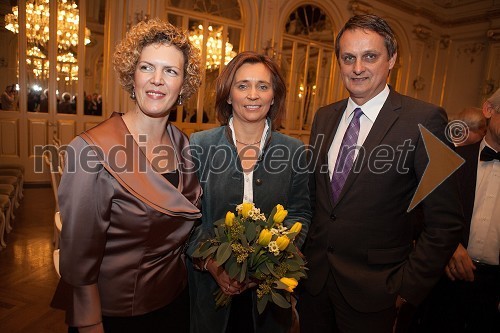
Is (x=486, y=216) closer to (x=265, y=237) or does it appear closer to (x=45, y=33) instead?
(x=265, y=237)

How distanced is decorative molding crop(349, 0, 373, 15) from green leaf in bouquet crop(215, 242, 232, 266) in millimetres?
9599

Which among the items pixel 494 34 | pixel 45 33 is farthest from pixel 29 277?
pixel 494 34

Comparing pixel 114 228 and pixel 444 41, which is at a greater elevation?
pixel 444 41

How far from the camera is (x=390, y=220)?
1.56 m

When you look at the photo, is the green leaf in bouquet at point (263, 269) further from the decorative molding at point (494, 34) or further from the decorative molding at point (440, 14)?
the decorative molding at point (494, 34)

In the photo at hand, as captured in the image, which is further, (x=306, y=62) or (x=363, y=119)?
(x=306, y=62)

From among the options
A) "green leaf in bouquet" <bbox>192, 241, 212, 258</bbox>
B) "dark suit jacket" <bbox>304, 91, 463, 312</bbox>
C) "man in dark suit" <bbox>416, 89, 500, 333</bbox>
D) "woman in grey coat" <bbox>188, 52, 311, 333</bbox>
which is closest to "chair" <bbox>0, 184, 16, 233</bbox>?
"woman in grey coat" <bbox>188, 52, 311, 333</bbox>

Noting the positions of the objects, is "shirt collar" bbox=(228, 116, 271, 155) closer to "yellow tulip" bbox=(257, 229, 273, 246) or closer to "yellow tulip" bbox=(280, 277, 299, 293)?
"yellow tulip" bbox=(257, 229, 273, 246)

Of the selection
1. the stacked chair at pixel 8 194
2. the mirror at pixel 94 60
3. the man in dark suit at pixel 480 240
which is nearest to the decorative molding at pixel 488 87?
the man in dark suit at pixel 480 240

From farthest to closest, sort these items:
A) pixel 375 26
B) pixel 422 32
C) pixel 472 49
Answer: pixel 472 49, pixel 422 32, pixel 375 26

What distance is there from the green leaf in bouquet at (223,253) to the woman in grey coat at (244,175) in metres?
0.30

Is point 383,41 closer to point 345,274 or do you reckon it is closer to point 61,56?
point 345,274

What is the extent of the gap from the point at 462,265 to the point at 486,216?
0.34m

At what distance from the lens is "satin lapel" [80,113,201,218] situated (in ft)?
4.14
